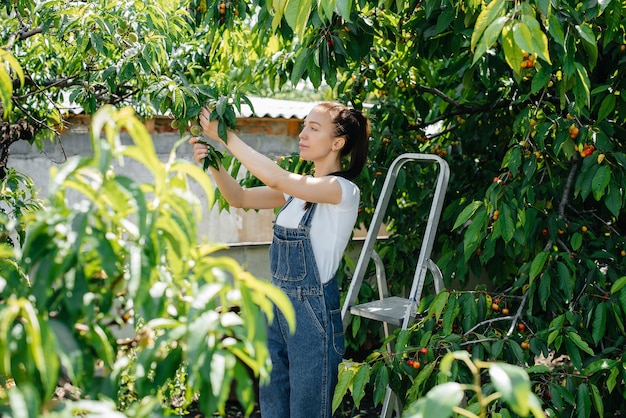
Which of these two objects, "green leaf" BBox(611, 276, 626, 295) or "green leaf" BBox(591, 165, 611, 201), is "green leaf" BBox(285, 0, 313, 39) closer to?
"green leaf" BBox(591, 165, 611, 201)

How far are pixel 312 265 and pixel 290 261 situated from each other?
0.07 m

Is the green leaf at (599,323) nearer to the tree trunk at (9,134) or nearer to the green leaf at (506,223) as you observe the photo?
the green leaf at (506,223)

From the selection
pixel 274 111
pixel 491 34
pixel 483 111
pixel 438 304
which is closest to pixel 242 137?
pixel 274 111

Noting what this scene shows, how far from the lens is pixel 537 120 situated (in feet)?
8.20

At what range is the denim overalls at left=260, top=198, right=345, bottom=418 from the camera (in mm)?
2229

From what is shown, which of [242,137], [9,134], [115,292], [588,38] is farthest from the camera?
[242,137]

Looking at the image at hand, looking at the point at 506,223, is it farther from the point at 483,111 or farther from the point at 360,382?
the point at 483,111

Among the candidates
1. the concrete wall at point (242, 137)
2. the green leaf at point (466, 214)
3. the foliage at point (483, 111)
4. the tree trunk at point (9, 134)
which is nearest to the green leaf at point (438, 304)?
the foliage at point (483, 111)

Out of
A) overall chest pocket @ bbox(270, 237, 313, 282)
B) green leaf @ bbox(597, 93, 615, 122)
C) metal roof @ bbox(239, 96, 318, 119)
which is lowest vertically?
overall chest pocket @ bbox(270, 237, 313, 282)

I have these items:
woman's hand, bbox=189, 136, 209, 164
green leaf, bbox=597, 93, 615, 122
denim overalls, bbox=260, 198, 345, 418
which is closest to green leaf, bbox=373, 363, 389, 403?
denim overalls, bbox=260, 198, 345, 418

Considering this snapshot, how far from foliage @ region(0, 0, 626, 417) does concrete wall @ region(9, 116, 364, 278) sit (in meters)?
0.77

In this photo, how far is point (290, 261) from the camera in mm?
2258

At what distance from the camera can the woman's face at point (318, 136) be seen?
231 centimetres

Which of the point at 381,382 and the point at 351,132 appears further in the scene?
the point at 351,132
